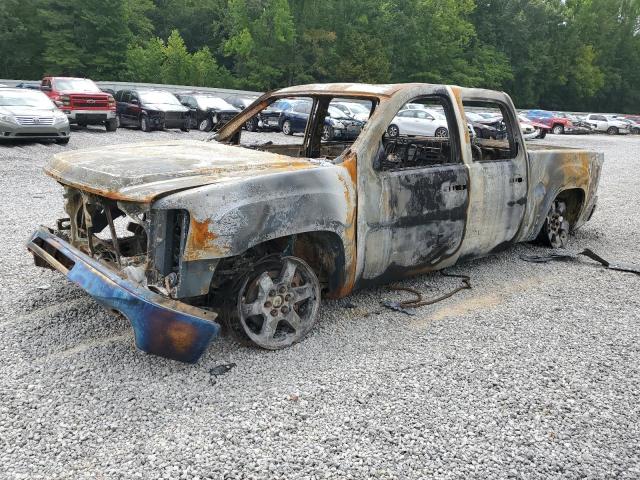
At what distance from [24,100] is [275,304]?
13.3m

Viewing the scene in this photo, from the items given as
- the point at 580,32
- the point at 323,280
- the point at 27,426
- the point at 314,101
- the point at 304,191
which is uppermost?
the point at 580,32

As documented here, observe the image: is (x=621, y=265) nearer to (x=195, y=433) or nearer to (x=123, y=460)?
(x=195, y=433)

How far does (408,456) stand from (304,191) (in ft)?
5.53

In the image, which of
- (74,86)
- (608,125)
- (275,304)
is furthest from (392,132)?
(608,125)

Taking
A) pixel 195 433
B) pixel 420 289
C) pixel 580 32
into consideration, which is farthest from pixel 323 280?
pixel 580 32

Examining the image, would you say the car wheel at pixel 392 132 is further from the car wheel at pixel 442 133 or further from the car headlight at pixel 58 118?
the car headlight at pixel 58 118

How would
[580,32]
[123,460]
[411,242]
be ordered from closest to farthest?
[123,460], [411,242], [580,32]

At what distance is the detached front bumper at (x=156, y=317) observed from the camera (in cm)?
312

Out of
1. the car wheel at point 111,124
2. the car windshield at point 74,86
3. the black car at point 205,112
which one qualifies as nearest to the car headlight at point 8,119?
the car windshield at point 74,86

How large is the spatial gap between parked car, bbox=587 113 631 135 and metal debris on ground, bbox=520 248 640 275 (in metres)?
37.1

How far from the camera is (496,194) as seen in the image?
16.6 feet

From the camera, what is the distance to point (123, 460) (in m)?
2.66

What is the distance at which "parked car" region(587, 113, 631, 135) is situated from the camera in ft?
128

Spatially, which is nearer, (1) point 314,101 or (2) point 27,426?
(2) point 27,426
